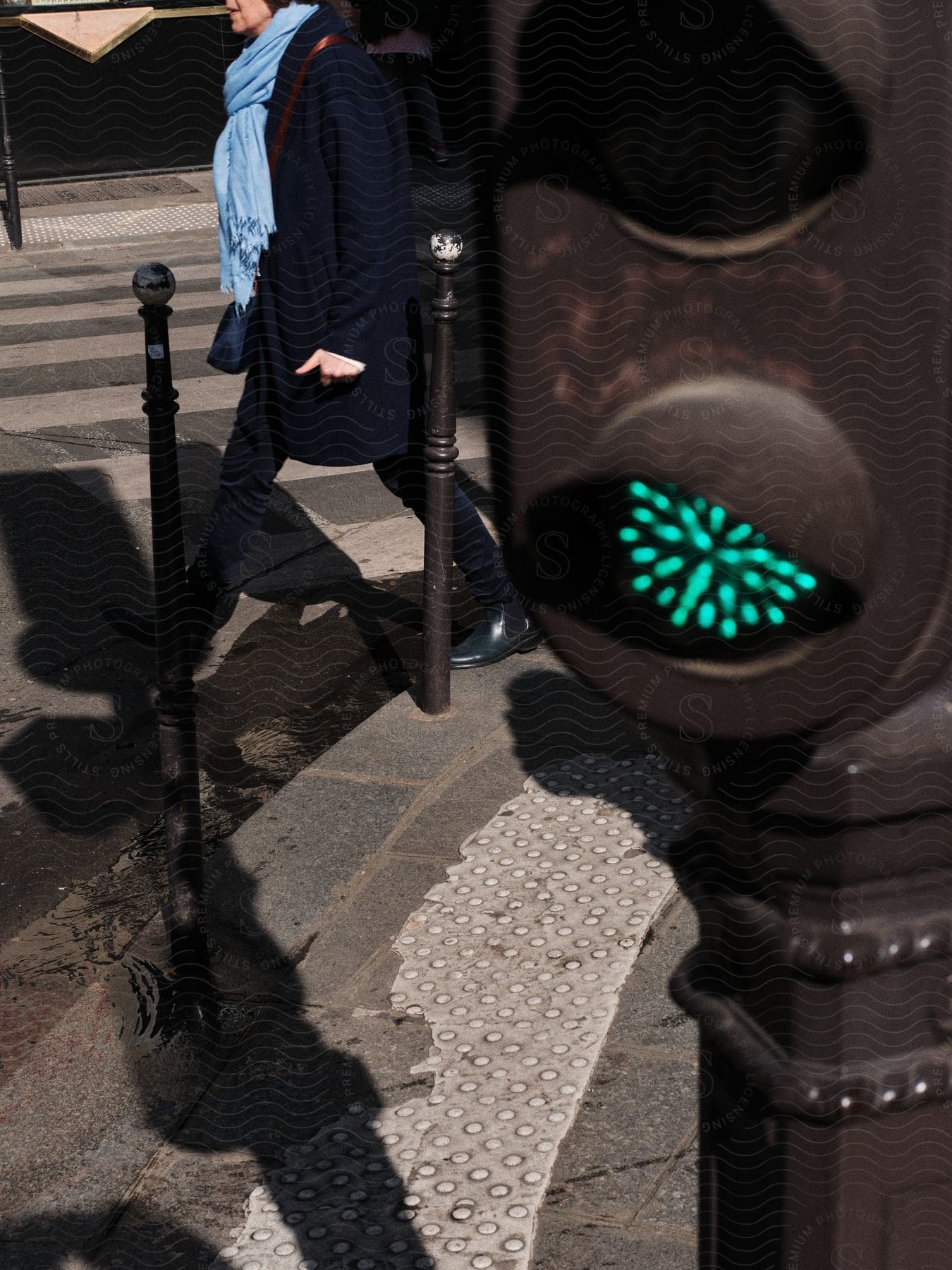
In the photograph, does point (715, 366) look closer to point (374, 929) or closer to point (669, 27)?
point (669, 27)

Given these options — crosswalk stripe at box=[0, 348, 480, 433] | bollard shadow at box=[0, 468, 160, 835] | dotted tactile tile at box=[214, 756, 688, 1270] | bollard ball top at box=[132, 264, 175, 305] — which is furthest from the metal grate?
bollard ball top at box=[132, 264, 175, 305]

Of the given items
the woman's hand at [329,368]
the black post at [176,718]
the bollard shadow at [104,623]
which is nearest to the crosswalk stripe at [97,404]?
the bollard shadow at [104,623]

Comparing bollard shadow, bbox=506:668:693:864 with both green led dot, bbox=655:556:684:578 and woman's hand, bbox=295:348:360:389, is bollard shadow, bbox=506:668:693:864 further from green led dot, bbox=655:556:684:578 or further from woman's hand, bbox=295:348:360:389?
green led dot, bbox=655:556:684:578

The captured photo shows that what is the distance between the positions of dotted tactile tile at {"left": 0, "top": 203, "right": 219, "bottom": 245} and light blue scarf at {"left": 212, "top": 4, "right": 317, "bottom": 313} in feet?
30.9

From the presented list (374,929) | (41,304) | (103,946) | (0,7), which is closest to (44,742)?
(103,946)

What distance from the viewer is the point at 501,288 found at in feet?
3.62

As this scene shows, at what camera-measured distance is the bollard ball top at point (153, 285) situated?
3227mm

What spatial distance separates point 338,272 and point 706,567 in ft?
11.9

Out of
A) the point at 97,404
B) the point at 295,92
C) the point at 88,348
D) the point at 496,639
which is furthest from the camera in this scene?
the point at 88,348

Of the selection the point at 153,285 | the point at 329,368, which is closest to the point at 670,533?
the point at 153,285

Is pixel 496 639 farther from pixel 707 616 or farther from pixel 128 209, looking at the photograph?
pixel 128 209

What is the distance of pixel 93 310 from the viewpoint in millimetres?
10930

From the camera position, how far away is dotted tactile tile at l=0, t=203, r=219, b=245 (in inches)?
538

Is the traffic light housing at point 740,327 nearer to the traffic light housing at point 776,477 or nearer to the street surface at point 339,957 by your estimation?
the traffic light housing at point 776,477
